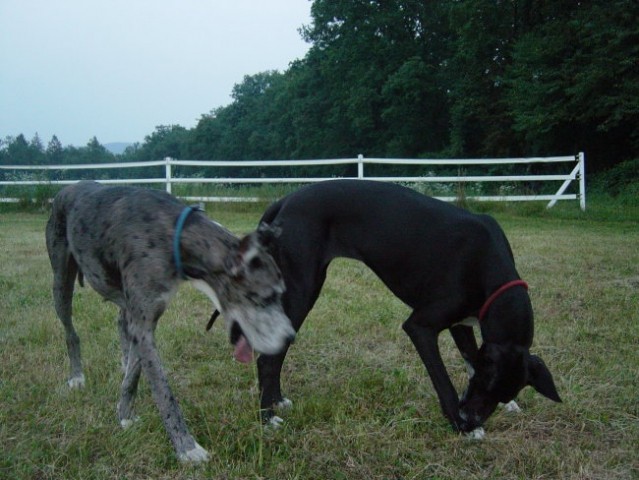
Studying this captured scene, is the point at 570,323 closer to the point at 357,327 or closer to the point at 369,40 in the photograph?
the point at 357,327

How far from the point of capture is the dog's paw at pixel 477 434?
3349 mm

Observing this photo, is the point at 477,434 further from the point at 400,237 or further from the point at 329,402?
the point at 400,237

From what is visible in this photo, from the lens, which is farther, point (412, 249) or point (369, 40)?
point (369, 40)

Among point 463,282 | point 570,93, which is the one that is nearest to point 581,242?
point 463,282

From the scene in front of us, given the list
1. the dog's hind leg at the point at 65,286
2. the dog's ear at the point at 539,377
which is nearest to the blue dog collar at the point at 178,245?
the dog's hind leg at the point at 65,286

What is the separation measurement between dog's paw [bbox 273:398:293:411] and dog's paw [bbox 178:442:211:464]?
0.70 meters

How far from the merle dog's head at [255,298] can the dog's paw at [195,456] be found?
48 centimetres

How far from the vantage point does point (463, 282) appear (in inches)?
143

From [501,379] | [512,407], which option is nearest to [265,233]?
[501,379]

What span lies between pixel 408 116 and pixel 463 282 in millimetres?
36190

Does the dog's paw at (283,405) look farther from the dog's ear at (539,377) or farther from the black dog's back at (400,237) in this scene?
the dog's ear at (539,377)

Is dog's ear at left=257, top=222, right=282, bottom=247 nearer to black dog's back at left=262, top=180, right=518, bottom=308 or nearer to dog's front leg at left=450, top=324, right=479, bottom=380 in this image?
black dog's back at left=262, top=180, right=518, bottom=308

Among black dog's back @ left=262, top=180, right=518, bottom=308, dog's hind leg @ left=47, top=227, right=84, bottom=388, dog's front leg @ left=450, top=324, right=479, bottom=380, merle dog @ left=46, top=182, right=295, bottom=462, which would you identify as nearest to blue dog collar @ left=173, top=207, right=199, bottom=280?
merle dog @ left=46, top=182, right=295, bottom=462

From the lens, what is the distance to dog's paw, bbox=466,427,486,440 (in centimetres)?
335
